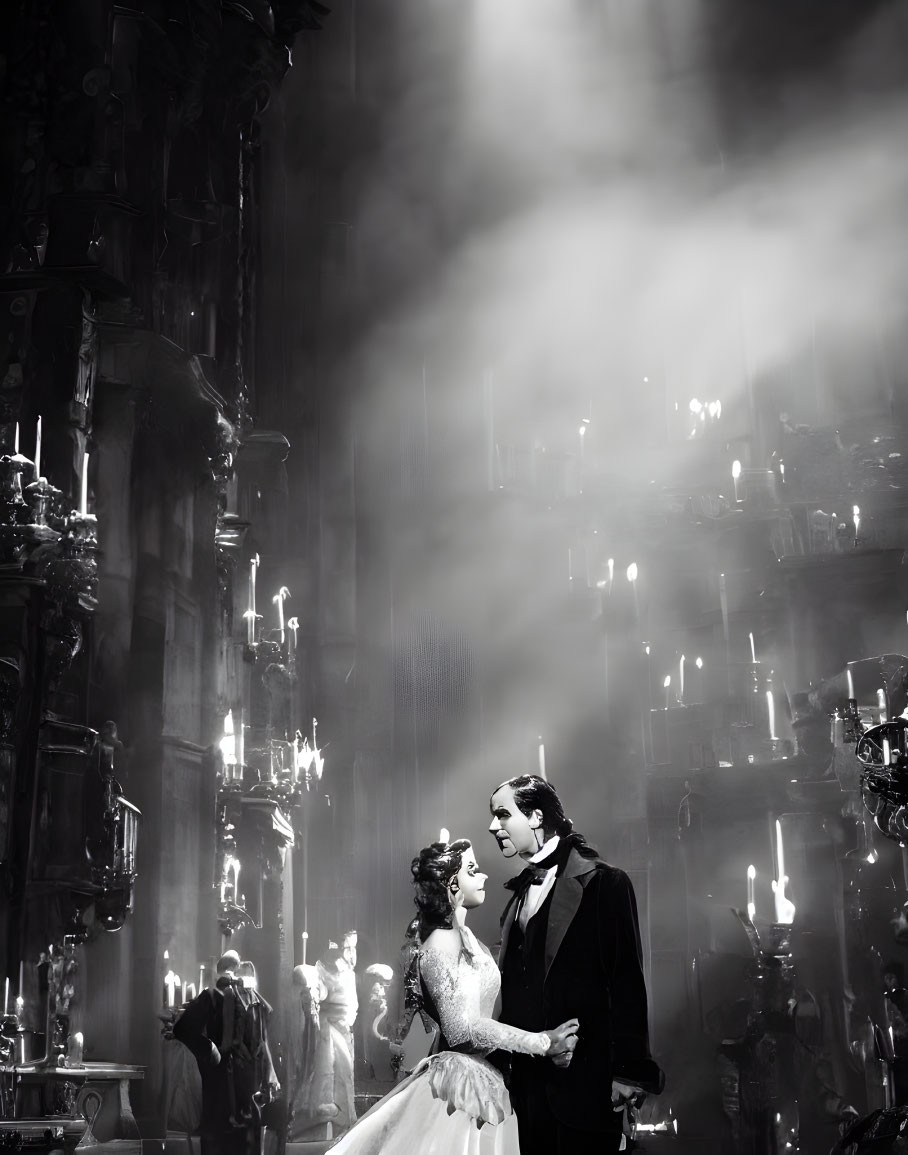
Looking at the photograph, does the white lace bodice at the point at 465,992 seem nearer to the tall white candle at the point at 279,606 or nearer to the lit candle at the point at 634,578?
the tall white candle at the point at 279,606

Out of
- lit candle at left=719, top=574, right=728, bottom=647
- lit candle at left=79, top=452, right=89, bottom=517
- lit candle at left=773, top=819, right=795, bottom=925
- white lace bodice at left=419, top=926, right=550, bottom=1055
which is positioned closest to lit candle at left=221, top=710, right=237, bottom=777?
lit candle at left=79, top=452, right=89, bottom=517

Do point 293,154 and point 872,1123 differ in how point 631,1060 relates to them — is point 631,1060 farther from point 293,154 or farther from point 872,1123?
point 293,154

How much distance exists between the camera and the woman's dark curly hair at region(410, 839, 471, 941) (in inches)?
193

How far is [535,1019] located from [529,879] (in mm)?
456

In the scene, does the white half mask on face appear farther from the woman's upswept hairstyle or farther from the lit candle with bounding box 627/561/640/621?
the lit candle with bounding box 627/561/640/621

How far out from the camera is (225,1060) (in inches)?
504

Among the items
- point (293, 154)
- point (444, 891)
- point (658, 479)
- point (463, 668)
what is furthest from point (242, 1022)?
point (658, 479)

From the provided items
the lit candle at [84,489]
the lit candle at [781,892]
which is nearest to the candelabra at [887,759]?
the lit candle at [84,489]

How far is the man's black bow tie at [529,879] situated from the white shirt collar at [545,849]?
0.03 metres

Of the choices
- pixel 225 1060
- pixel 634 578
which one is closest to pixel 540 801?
pixel 225 1060

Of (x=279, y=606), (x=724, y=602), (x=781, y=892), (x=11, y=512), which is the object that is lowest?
(x=781, y=892)

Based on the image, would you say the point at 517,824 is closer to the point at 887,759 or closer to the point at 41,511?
the point at 887,759

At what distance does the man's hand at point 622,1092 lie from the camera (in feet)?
14.0

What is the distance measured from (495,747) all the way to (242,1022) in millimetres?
24576
